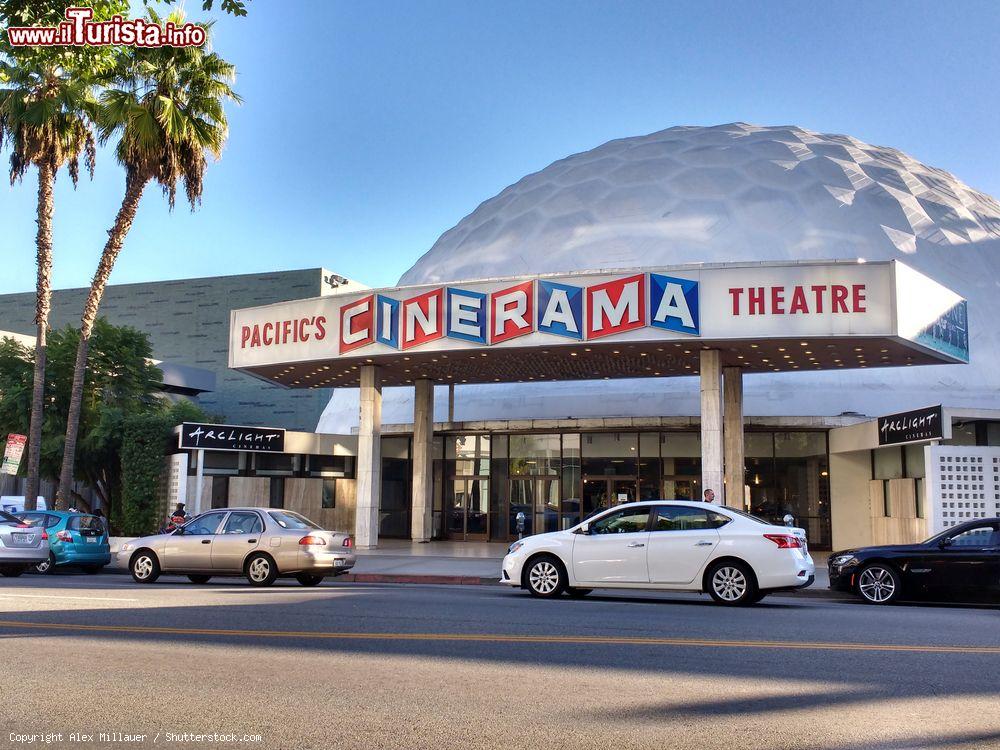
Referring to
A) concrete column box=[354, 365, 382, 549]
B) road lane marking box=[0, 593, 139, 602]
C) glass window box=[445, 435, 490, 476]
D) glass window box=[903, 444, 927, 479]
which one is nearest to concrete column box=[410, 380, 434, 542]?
glass window box=[445, 435, 490, 476]

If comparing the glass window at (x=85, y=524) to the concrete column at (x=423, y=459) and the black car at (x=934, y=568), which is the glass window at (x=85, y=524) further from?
the black car at (x=934, y=568)

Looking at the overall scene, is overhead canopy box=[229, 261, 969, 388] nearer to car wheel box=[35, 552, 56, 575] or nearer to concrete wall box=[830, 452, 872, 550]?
concrete wall box=[830, 452, 872, 550]

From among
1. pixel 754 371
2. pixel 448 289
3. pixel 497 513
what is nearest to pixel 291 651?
pixel 448 289

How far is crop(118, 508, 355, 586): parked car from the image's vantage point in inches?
640

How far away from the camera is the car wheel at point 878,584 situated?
48.5 ft

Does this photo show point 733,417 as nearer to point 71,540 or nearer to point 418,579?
point 418,579

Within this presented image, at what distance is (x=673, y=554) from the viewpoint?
13547 millimetres

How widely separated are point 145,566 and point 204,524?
1.35 metres

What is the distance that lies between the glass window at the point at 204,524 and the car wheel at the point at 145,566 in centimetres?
78

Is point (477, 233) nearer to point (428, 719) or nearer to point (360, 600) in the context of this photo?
point (360, 600)

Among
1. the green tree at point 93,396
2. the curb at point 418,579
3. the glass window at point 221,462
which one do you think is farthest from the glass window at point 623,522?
the green tree at point 93,396

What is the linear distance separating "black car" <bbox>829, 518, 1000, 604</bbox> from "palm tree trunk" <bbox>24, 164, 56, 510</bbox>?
21.5 metres

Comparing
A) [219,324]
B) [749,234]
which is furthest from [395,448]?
[219,324]

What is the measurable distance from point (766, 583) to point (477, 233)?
23.8m
